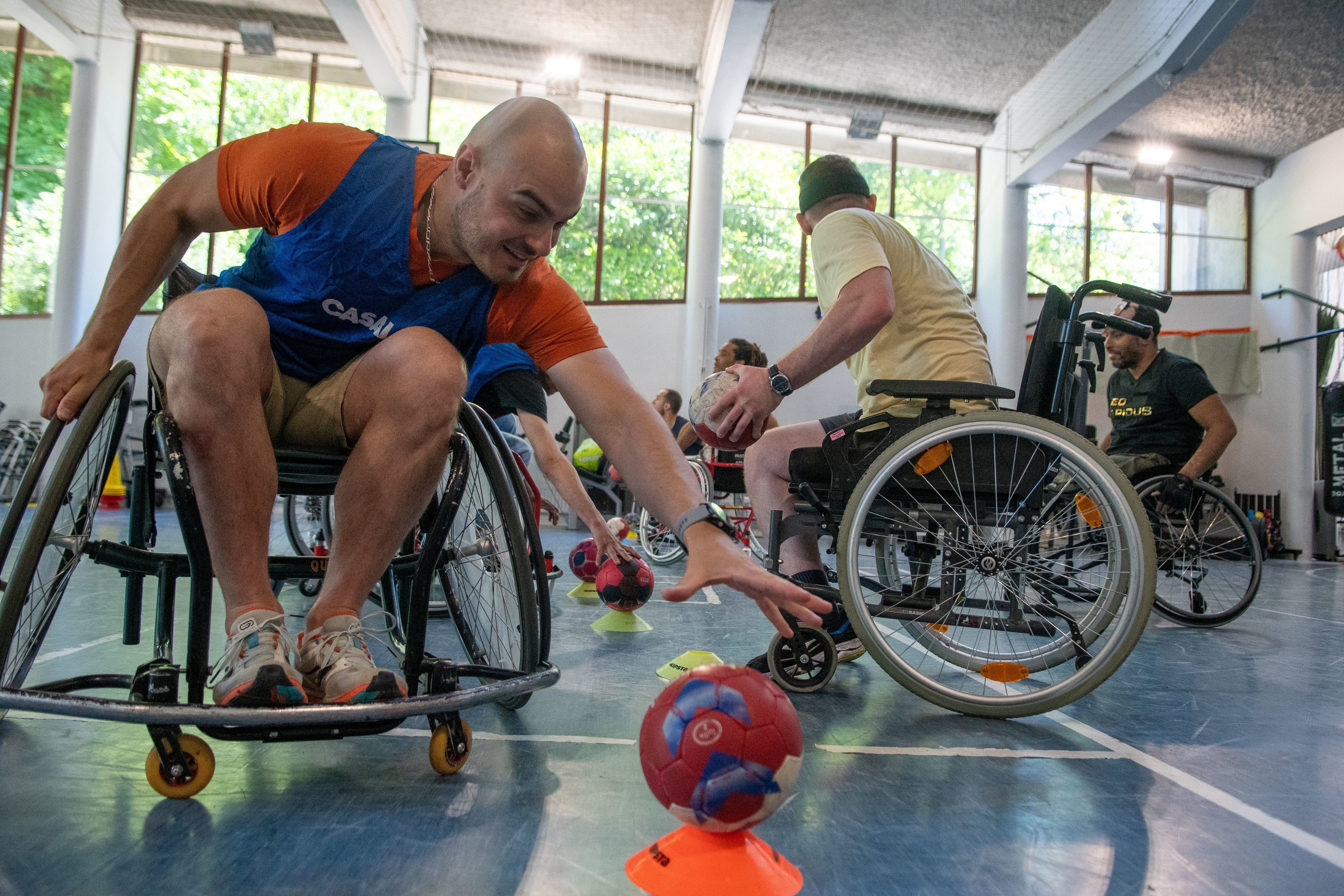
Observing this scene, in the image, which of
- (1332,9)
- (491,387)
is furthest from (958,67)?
(491,387)

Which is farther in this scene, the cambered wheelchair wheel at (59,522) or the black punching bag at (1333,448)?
the black punching bag at (1333,448)

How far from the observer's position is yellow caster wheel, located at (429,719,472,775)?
1154mm

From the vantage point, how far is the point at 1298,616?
3.49m

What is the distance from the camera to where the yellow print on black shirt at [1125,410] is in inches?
146

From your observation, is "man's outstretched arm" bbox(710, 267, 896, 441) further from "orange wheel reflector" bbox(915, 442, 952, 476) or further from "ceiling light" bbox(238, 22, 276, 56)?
"ceiling light" bbox(238, 22, 276, 56)

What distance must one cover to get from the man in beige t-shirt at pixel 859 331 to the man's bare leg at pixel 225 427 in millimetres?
981

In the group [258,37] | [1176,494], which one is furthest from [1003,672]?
[258,37]

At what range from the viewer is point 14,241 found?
9.29 m

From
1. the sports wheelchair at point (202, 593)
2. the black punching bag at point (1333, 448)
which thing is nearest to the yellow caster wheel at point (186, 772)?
the sports wheelchair at point (202, 593)

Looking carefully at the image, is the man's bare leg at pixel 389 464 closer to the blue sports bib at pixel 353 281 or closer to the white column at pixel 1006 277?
the blue sports bib at pixel 353 281

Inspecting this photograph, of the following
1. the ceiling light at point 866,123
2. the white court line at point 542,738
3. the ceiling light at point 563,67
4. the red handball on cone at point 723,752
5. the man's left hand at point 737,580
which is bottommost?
the white court line at point 542,738

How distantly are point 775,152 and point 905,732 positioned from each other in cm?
965

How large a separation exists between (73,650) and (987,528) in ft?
7.03

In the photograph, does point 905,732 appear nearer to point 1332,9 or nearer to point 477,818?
point 477,818
